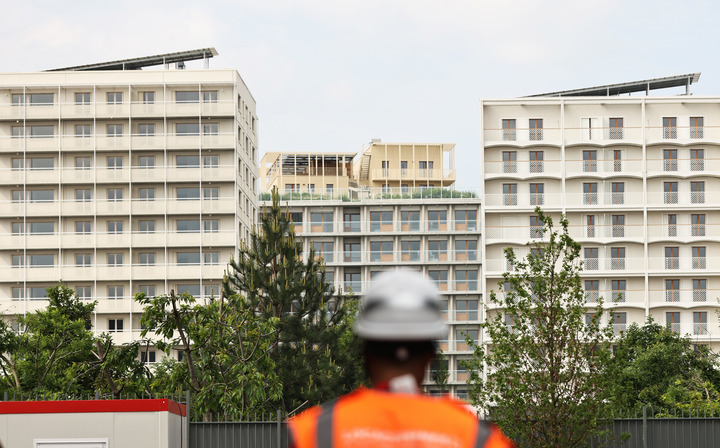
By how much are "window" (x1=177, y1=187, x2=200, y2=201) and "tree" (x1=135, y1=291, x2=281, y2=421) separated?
166 ft

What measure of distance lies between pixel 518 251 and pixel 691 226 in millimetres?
13244

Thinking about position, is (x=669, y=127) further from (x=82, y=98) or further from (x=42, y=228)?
(x=42, y=228)

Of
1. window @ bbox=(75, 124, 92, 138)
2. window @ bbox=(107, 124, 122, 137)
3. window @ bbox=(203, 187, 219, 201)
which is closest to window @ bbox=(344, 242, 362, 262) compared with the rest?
window @ bbox=(203, 187, 219, 201)

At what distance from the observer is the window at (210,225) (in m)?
81.9

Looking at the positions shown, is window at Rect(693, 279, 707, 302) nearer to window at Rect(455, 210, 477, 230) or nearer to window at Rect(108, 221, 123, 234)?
window at Rect(455, 210, 477, 230)

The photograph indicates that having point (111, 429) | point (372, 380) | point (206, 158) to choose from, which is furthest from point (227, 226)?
point (372, 380)

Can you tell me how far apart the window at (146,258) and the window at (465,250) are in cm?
2420

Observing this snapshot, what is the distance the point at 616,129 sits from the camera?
8531cm

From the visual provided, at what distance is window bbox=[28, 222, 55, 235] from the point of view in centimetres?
8206

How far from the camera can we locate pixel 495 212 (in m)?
85.3

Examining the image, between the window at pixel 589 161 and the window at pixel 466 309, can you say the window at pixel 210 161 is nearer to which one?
the window at pixel 466 309

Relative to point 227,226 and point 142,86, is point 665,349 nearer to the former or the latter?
point 227,226

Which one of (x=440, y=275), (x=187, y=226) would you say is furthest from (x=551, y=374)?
(x=440, y=275)

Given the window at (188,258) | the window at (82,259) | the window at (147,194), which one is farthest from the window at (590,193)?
the window at (82,259)
